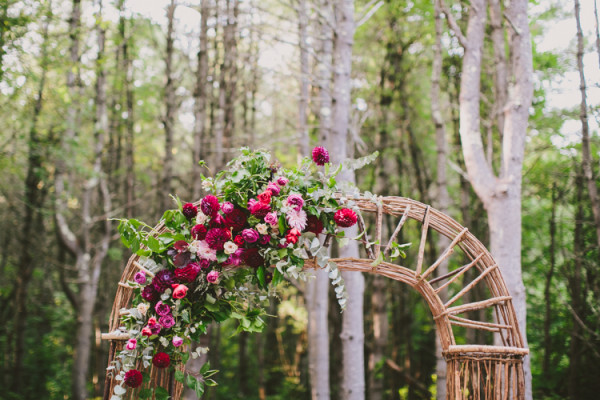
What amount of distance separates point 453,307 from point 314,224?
35.5 inches

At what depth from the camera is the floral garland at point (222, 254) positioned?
2328 mm

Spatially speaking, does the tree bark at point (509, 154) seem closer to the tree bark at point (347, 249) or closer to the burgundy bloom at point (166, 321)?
the tree bark at point (347, 249)

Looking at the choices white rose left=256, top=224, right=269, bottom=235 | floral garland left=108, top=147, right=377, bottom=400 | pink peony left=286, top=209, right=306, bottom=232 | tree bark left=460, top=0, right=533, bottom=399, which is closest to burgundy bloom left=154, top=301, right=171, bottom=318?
floral garland left=108, top=147, right=377, bottom=400

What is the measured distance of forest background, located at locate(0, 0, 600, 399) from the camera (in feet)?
17.7

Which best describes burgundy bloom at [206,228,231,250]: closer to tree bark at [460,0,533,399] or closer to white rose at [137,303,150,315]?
white rose at [137,303,150,315]

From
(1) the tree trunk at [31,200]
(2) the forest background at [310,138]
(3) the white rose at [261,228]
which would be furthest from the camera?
(1) the tree trunk at [31,200]

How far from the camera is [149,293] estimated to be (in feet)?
7.78

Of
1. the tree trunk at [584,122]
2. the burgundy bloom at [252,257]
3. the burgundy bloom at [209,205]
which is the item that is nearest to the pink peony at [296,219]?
the burgundy bloom at [252,257]

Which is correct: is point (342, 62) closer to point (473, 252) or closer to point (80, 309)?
point (473, 252)

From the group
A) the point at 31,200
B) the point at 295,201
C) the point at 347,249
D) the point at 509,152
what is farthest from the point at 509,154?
the point at 31,200

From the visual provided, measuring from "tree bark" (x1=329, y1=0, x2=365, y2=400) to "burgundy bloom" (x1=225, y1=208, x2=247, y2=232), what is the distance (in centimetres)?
143

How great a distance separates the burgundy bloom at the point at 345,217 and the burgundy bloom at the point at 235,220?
0.53m

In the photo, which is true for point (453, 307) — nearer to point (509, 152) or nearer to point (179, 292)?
point (179, 292)

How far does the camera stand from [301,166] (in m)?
2.60
